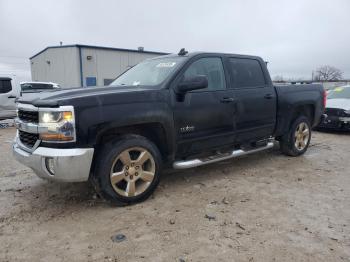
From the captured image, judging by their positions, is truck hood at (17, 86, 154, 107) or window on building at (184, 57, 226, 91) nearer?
truck hood at (17, 86, 154, 107)

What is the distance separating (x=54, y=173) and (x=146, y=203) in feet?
3.74

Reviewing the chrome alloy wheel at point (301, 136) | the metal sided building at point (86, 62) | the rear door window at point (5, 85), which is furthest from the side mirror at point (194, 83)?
the metal sided building at point (86, 62)

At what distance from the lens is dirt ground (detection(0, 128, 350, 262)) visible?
2693 millimetres

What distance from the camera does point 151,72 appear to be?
4430 millimetres

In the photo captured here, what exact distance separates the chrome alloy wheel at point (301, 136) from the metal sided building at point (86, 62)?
1817cm

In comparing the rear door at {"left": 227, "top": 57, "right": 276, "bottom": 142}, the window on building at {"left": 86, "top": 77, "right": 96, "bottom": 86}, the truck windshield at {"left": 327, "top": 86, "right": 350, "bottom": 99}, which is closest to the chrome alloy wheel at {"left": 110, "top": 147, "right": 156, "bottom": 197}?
the rear door at {"left": 227, "top": 57, "right": 276, "bottom": 142}

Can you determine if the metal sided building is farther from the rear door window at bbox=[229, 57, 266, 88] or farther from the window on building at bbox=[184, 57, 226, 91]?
the window on building at bbox=[184, 57, 226, 91]

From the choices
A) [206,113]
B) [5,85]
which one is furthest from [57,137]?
[5,85]

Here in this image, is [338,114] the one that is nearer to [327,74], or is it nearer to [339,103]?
[339,103]

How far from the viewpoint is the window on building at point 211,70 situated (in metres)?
4.28

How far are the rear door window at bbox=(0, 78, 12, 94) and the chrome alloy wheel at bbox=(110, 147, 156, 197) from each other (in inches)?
373

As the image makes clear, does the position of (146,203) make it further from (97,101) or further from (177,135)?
(97,101)

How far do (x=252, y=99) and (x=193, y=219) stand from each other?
237cm

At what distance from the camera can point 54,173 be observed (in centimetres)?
321
